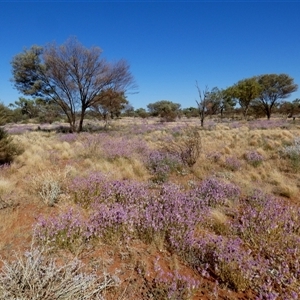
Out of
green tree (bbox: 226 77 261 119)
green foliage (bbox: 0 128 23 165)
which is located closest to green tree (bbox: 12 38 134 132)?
green foliage (bbox: 0 128 23 165)

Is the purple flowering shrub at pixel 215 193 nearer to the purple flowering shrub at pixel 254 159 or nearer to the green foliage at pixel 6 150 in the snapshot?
the purple flowering shrub at pixel 254 159

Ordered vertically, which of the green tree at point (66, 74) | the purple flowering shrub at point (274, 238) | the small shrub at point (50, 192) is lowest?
the purple flowering shrub at point (274, 238)

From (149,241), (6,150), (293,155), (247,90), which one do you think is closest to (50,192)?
(149,241)

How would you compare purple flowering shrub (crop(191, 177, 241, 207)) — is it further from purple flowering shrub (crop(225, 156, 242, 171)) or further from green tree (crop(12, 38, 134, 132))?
green tree (crop(12, 38, 134, 132))

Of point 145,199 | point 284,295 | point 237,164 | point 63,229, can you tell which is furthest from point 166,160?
point 284,295

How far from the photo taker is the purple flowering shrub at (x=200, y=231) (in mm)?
2232

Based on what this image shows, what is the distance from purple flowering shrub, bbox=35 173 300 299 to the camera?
223cm

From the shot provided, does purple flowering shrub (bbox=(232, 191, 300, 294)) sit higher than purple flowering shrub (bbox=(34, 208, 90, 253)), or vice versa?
purple flowering shrub (bbox=(34, 208, 90, 253))

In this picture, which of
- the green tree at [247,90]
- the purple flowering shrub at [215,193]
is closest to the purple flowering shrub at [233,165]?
the purple flowering shrub at [215,193]

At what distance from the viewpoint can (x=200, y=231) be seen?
314 cm

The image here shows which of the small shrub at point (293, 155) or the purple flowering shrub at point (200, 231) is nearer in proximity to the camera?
the purple flowering shrub at point (200, 231)

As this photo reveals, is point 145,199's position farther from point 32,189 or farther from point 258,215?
point 32,189

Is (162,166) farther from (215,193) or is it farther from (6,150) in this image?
(6,150)

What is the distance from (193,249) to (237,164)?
4.87 metres
